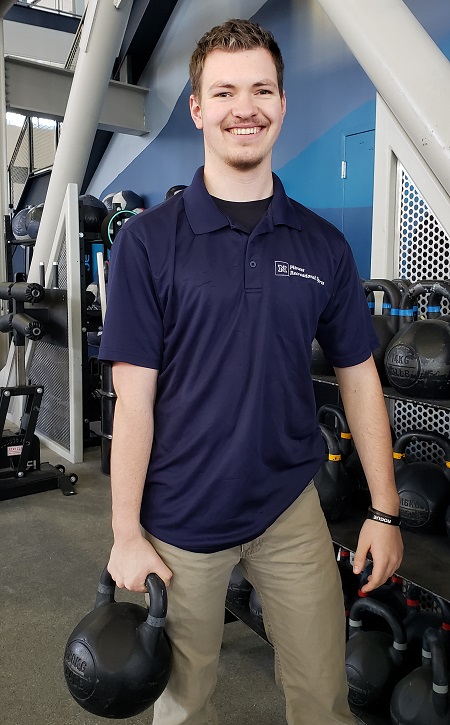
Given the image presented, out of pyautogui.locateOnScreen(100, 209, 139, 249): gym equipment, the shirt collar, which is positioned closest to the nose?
the shirt collar

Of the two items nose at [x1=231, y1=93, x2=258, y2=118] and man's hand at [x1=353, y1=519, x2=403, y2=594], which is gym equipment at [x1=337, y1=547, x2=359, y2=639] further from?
nose at [x1=231, y1=93, x2=258, y2=118]

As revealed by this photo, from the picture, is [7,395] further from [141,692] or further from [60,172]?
[141,692]

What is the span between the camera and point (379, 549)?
48.4 inches

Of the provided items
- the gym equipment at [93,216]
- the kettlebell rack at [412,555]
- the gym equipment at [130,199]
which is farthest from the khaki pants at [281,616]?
the gym equipment at [130,199]

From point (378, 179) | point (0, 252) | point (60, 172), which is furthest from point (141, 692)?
point (0, 252)

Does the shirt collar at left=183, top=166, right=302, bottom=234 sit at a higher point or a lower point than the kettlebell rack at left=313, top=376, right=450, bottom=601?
higher

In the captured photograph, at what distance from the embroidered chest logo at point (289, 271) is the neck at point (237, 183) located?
0.48 ft

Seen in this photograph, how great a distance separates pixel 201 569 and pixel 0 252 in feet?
15.5

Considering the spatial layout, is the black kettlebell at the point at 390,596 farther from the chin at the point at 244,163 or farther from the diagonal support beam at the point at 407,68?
the chin at the point at 244,163

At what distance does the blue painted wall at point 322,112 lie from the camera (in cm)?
400

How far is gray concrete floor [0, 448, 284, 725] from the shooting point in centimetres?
187

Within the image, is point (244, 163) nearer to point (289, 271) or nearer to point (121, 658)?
point (289, 271)

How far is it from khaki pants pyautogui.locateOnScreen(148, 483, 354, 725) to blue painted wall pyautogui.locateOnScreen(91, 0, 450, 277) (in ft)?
10.2

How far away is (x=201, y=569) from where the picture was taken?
3.69 feet
